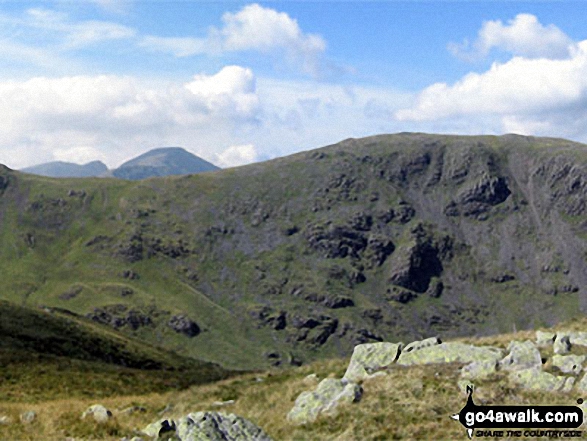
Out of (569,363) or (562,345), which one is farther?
(562,345)

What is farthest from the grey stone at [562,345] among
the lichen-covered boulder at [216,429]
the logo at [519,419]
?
the lichen-covered boulder at [216,429]

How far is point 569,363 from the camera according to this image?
2661 centimetres

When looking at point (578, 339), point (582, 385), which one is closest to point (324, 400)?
point (582, 385)

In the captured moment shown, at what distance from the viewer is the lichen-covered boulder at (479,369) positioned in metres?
25.7

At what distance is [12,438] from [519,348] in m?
23.7

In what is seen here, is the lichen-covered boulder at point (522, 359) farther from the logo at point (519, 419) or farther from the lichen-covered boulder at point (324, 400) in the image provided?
the lichen-covered boulder at point (324, 400)

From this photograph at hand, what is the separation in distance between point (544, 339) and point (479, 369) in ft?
27.4

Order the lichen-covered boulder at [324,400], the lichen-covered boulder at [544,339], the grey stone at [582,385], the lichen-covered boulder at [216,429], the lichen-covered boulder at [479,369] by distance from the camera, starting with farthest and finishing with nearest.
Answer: the lichen-covered boulder at [544,339] → the lichen-covered boulder at [479,369] → the grey stone at [582,385] → the lichen-covered boulder at [324,400] → the lichen-covered boulder at [216,429]

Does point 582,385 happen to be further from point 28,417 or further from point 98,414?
point 28,417

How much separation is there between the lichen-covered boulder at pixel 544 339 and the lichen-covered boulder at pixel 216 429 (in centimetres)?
1862

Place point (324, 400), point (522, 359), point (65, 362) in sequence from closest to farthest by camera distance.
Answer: point (324, 400), point (522, 359), point (65, 362)

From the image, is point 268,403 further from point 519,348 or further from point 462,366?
point 519,348

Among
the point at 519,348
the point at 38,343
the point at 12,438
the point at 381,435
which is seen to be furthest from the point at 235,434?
the point at 38,343

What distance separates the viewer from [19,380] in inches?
1758
